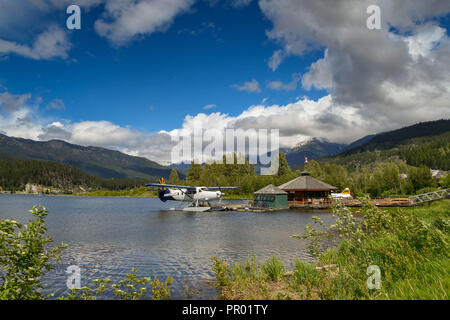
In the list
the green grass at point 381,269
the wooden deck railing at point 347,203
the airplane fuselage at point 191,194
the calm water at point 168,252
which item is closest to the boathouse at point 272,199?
the wooden deck railing at point 347,203

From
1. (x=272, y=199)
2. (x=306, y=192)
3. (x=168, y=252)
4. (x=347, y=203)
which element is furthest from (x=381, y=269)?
(x=306, y=192)

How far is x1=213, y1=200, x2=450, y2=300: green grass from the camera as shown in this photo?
4.94 metres

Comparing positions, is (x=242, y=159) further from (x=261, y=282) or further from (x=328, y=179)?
(x=261, y=282)

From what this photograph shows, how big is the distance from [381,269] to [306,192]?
38.1 meters

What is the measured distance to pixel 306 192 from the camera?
43750 mm

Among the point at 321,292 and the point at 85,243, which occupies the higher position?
the point at 321,292

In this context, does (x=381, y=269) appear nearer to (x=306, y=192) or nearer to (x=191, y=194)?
(x=191, y=194)

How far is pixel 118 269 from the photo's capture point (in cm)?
1064

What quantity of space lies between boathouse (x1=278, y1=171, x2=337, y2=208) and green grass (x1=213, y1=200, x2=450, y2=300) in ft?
107

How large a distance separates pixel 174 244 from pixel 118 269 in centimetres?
514

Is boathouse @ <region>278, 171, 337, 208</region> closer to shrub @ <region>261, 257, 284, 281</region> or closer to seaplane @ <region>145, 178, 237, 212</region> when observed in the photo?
seaplane @ <region>145, 178, 237, 212</region>

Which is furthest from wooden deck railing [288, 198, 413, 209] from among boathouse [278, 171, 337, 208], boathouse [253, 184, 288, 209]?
boathouse [253, 184, 288, 209]
